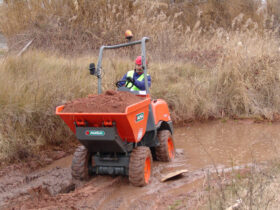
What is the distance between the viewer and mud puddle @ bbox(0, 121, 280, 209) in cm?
326

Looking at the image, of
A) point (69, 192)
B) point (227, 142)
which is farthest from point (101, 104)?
point (227, 142)

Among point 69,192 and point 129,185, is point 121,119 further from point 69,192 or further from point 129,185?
point 69,192

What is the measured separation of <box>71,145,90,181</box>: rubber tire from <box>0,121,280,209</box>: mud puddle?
0.10 metres

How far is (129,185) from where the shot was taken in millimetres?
3752

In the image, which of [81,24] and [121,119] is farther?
[81,24]

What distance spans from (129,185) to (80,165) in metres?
0.64

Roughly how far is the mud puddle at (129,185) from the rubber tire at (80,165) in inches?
4.0

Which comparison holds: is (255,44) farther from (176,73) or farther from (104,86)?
(104,86)

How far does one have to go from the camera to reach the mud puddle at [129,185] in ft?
10.7

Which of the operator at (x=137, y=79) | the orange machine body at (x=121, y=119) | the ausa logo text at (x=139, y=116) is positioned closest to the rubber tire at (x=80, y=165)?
the orange machine body at (x=121, y=119)

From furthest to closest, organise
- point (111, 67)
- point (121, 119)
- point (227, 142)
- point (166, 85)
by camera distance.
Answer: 1. point (166, 85)
2. point (111, 67)
3. point (227, 142)
4. point (121, 119)

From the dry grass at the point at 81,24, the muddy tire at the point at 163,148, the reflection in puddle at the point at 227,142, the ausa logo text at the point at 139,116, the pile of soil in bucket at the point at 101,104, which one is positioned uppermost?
the dry grass at the point at 81,24

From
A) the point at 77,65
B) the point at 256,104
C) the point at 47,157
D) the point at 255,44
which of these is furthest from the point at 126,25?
the point at 47,157

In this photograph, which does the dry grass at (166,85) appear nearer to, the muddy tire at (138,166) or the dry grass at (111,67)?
the dry grass at (111,67)
